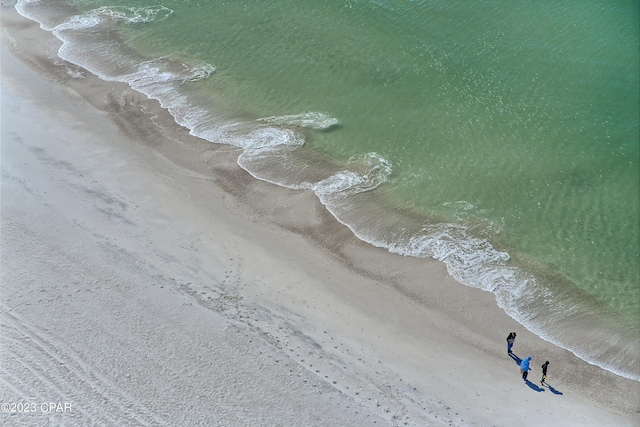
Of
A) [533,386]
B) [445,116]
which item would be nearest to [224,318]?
[533,386]

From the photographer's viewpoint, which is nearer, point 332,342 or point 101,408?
point 101,408

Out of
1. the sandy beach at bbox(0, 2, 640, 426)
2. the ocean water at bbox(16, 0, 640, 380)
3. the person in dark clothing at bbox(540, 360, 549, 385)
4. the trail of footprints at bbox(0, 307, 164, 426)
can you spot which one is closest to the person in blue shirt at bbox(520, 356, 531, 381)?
Answer: the sandy beach at bbox(0, 2, 640, 426)

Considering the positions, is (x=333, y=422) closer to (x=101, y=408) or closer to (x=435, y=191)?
(x=101, y=408)

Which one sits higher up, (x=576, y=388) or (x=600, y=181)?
(x=600, y=181)

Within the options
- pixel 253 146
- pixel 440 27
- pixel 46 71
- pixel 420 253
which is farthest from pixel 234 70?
pixel 420 253

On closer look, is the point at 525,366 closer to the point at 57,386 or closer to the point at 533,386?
the point at 533,386

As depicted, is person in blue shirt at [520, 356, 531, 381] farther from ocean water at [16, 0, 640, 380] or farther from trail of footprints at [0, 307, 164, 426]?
trail of footprints at [0, 307, 164, 426]

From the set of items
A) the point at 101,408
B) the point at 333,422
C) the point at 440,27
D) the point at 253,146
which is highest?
the point at 440,27
